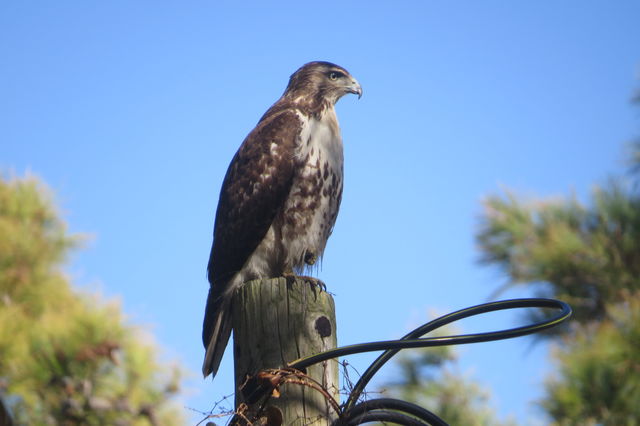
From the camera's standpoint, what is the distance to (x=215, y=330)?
4.23m

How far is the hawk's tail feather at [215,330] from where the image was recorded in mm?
4094

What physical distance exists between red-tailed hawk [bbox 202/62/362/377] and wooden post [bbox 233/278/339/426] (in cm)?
172

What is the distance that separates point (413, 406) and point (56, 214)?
24.7 feet

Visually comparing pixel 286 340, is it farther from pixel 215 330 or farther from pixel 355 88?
pixel 355 88

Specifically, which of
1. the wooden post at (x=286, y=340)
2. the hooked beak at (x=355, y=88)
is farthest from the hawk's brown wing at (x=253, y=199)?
the wooden post at (x=286, y=340)

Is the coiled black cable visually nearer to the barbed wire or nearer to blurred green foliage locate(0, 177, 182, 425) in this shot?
the barbed wire

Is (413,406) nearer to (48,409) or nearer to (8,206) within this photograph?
(48,409)

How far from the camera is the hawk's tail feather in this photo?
409 centimetres

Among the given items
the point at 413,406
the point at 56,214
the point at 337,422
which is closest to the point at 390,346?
the point at 413,406

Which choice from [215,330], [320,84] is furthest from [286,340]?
[320,84]

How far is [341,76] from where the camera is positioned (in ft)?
17.6

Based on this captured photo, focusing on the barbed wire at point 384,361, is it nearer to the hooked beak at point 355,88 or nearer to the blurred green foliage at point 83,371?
the hooked beak at point 355,88

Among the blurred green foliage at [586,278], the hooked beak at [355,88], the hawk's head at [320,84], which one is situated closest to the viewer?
the hawk's head at [320,84]

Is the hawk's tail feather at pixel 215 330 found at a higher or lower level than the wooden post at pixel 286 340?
higher
